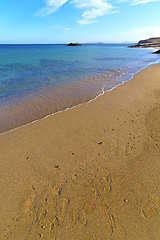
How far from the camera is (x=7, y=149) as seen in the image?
4.61 metres

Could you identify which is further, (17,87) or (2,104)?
(17,87)

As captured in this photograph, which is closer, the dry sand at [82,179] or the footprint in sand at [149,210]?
the dry sand at [82,179]

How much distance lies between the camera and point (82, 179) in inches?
142

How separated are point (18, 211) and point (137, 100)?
7898mm

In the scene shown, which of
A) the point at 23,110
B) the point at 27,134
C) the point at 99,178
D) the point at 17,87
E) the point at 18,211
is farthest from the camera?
the point at 17,87

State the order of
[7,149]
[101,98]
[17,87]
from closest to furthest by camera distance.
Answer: [7,149] < [101,98] < [17,87]

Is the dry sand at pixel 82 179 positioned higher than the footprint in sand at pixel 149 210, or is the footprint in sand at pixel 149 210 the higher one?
the dry sand at pixel 82 179

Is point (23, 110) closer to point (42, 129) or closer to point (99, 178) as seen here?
point (42, 129)

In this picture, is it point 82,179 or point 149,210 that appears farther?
point 82,179

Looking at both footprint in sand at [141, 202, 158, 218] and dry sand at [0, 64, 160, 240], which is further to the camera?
footprint in sand at [141, 202, 158, 218]

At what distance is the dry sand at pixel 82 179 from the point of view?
8.83 ft

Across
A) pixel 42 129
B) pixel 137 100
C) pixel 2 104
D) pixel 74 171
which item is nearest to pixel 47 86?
pixel 2 104

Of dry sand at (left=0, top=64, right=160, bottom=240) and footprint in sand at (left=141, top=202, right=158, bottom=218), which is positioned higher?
dry sand at (left=0, top=64, right=160, bottom=240)

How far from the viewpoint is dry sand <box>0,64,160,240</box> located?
2.69m
